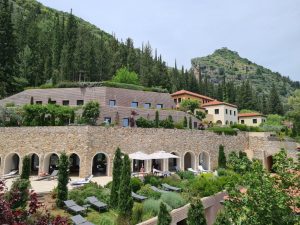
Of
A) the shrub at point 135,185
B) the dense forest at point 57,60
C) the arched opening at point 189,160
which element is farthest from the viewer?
the dense forest at point 57,60

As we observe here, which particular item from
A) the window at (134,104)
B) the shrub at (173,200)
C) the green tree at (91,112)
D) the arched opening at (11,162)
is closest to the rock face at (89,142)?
the arched opening at (11,162)

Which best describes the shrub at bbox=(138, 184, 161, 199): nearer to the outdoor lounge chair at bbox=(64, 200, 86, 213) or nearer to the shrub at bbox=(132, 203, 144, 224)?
the shrub at bbox=(132, 203, 144, 224)

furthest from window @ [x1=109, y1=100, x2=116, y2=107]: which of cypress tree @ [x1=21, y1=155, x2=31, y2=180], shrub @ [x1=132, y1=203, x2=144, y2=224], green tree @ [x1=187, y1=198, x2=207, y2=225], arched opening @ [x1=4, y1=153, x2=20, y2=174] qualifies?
green tree @ [x1=187, y1=198, x2=207, y2=225]

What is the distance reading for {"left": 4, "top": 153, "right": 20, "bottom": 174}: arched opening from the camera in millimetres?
29250

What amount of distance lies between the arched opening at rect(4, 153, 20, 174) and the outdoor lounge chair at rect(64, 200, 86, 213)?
16.9 m

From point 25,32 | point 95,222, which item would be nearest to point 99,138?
point 95,222

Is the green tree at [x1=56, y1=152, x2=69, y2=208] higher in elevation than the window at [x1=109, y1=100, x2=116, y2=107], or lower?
lower

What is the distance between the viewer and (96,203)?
15.9 meters

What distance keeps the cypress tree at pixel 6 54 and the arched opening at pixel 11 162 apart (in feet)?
50.0

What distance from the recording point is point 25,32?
6419 centimetres

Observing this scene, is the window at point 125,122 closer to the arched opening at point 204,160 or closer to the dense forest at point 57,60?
the arched opening at point 204,160

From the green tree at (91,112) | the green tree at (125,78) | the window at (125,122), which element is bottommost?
the window at (125,122)

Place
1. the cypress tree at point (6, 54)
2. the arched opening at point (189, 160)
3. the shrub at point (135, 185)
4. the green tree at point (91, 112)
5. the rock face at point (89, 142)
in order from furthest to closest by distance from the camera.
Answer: the cypress tree at point (6, 54)
the arched opening at point (189, 160)
the green tree at point (91, 112)
the rock face at point (89, 142)
the shrub at point (135, 185)

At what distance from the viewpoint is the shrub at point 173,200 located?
16984 mm
